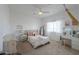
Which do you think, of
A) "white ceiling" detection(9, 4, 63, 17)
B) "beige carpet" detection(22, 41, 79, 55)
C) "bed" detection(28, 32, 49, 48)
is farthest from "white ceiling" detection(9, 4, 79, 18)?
"beige carpet" detection(22, 41, 79, 55)

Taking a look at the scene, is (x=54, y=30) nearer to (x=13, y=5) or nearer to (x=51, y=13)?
(x=51, y=13)

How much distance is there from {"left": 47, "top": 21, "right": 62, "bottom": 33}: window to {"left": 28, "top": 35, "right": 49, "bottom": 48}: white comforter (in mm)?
174

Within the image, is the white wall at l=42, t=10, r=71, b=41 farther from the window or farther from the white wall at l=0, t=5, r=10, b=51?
the white wall at l=0, t=5, r=10, b=51

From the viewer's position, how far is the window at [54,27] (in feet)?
5.56

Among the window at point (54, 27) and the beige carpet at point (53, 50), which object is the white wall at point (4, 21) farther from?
the window at point (54, 27)

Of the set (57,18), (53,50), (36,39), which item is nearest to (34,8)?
(57,18)

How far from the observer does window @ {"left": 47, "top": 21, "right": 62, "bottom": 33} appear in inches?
66.8

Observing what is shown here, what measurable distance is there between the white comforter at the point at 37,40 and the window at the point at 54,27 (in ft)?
0.57

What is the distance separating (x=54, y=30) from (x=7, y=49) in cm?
83

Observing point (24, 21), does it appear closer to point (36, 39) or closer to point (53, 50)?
point (36, 39)

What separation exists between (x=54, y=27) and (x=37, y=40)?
36 cm

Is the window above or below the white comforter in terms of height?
above

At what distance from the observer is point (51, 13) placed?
1710mm
